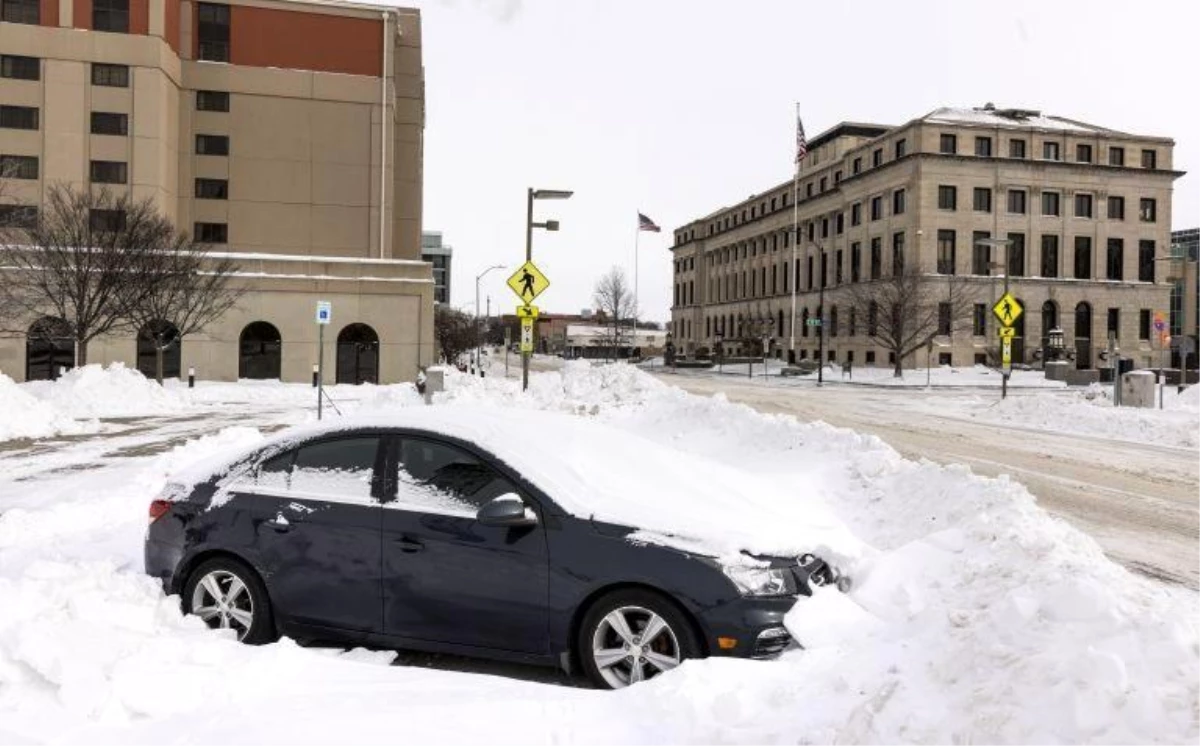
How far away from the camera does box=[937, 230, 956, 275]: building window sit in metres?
67.8

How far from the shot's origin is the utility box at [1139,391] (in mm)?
24625

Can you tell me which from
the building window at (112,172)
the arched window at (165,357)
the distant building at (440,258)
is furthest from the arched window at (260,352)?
the distant building at (440,258)

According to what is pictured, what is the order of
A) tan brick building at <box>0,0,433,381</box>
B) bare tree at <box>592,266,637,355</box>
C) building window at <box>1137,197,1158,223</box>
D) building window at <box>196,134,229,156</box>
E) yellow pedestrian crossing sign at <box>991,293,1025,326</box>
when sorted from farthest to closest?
bare tree at <box>592,266,637,355</box> < building window at <box>1137,197,1158,223</box> < building window at <box>196,134,229,156</box> < tan brick building at <box>0,0,433,381</box> < yellow pedestrian crossing sign at <box>991,293,1025,326</box>

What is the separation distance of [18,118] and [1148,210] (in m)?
79.7

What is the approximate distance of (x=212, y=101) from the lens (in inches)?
1781

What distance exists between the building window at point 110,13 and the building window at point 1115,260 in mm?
71431

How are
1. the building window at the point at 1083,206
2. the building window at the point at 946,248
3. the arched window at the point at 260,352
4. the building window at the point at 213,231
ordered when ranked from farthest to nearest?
the building window at the point at 1083,206 → the building window at the point at 946,248 → the building window at the point at 213,231 → the arched window at the point at 260,352

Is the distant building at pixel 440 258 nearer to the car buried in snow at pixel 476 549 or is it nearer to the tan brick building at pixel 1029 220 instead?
the tan brick building at pixel 1029 220

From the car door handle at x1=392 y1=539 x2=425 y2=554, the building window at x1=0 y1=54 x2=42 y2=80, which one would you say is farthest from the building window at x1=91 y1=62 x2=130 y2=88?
the car door handle at x1=392 y1=539 x2=425 y2=554

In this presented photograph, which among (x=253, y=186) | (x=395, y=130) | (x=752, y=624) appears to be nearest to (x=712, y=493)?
(x=752, y=624)

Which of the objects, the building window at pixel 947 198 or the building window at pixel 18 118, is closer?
the building window at pixel 18 118

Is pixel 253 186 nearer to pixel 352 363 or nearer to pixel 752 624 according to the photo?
pixel 352 363

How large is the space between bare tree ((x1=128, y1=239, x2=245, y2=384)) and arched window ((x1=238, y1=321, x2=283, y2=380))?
2602 mm

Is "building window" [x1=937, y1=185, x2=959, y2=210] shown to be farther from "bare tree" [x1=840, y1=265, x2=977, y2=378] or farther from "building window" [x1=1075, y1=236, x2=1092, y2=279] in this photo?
"building window" [x1=1075, y1=236, x2=1092, y2=279]
